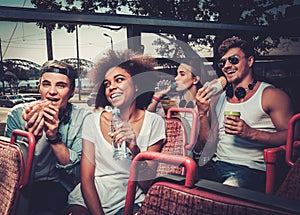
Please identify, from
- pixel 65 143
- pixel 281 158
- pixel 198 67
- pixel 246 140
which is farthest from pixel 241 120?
pixel 65 143

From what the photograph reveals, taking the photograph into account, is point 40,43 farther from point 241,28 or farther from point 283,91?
point 283,91

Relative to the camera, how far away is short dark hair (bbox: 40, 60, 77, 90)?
2320 millimetres

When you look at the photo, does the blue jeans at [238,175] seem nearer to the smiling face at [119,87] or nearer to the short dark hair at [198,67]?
the short dark hair at [198,67]

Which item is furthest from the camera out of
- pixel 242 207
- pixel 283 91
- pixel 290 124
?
pixel 283 91

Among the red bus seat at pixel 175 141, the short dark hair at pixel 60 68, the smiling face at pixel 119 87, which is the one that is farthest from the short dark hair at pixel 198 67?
the short dark hair at pixel 60 68

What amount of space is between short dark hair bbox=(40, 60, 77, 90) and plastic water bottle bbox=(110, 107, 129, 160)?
343 millimetres

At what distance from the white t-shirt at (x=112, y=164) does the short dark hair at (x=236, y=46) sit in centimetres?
57

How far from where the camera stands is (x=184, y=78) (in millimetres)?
2266

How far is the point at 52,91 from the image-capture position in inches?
95.4

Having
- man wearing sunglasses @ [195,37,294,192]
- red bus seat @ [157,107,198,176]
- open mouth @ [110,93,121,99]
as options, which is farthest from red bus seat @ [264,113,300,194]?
open mouth @ [110,93,121,99]

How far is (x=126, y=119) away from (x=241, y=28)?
0.90m

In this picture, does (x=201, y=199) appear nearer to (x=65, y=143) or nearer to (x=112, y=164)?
(x=112, y=164)

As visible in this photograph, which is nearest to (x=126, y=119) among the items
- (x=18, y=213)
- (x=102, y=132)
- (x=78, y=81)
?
(x=102, y=132)

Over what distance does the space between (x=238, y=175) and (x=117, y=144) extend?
0.76 metres
